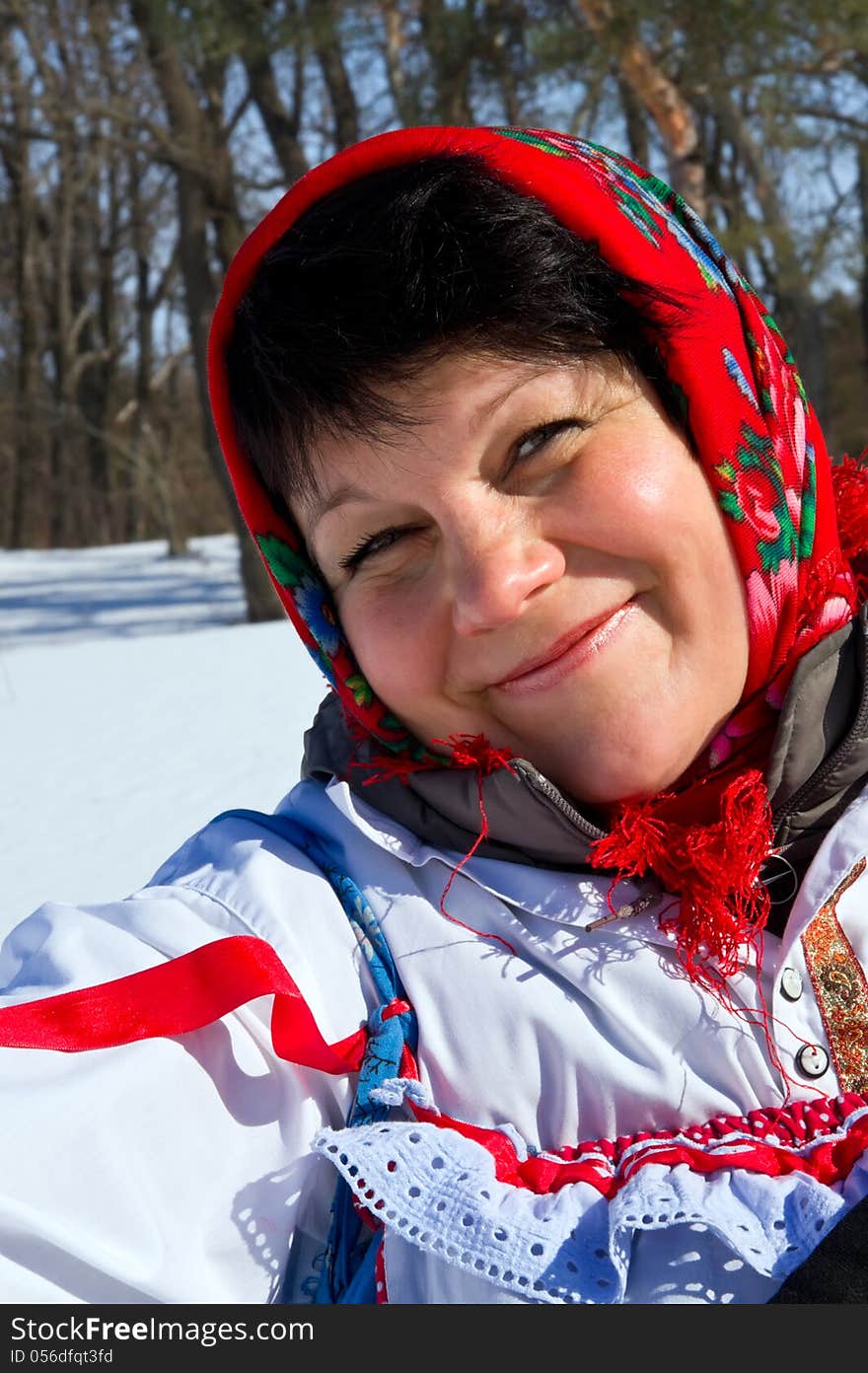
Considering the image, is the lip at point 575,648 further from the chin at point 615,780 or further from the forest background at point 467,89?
the forest background at point 467,89

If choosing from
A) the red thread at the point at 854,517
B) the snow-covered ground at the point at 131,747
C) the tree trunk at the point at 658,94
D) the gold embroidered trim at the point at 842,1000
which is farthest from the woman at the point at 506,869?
the tree trunk at the point at 658,94

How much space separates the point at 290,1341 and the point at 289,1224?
0.10 meters

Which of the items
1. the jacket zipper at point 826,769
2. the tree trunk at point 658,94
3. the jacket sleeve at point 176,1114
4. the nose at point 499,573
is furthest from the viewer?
the tree trunk at point 658,94

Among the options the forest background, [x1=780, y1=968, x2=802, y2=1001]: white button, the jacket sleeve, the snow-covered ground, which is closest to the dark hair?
the jacket sleeve

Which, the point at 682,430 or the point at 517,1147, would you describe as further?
the point at 682,430

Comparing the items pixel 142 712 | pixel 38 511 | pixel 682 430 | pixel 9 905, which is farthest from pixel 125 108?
pixel 38 511

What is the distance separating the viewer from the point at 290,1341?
90 centimetres

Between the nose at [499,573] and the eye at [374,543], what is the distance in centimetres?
8

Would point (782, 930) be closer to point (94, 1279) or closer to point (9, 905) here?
point (94, 1279)

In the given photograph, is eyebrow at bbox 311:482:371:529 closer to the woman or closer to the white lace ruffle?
the woman

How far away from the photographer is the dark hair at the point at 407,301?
1027mm

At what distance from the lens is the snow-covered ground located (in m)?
2.02

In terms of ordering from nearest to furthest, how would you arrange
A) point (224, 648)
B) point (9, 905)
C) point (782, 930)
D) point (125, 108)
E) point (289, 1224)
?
point (289, 1224) → point (782, 930) → point (9, 905) → point (224, 648) → point (125, 108)

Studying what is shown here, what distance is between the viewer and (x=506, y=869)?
1110 mm
